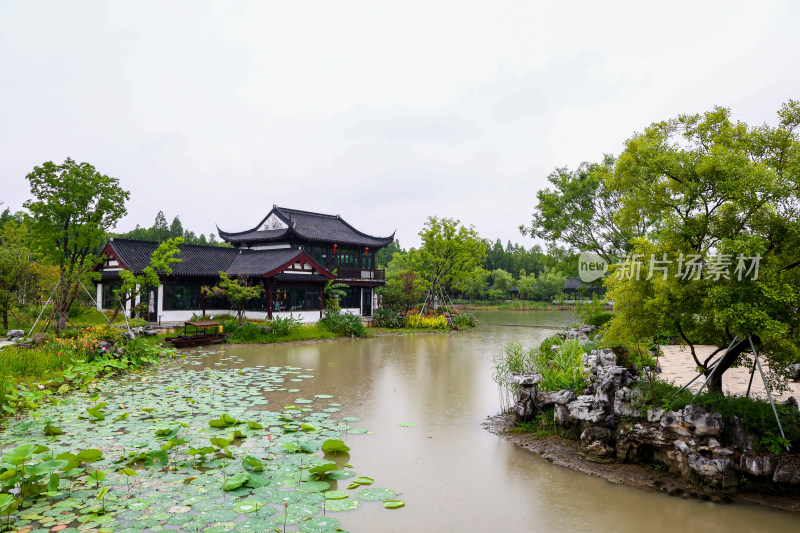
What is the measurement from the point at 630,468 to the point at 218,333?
14.5 m

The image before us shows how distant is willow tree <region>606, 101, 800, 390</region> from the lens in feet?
17.7

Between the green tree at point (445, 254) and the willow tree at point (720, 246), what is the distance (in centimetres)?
1862

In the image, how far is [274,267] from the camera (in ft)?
69.8

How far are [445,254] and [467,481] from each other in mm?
20892

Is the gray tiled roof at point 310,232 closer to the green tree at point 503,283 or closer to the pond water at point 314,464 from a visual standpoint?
the pond water at point 314,464

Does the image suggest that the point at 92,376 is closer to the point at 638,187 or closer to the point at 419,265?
the point at 638,187

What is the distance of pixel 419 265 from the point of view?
1038 inches

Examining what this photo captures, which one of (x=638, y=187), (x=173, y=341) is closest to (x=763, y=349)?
(x=638, y=187)

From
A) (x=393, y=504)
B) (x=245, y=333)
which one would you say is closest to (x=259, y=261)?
(x=245, y=333)

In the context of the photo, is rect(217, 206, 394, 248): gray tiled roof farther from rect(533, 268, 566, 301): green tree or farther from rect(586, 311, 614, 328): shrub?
rect(533, 268, 566, 301): green tree

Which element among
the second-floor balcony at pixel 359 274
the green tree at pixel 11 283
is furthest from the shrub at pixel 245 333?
the second-floor balcony at pixel 359 274

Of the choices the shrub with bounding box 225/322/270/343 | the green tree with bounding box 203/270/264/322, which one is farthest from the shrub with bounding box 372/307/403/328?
the shrub with bounding box 225/322/270/343

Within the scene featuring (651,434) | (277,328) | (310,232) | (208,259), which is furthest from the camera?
(310,232)

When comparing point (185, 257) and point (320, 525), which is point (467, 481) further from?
point (185, 257)
